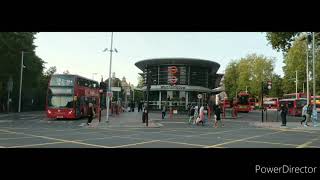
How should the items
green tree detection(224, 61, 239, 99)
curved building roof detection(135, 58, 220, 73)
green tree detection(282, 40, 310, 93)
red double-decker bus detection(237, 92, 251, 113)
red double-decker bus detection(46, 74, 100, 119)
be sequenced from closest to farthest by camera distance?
red double-decker bus detection(46, 74, 100, 119)
curved building roof detection(135, 58, 220, 73)
red double-decker bus detection(237, 92, 251, 113)
green tree detection(282, 40, 310, 93)
green tree detection(224, 61, 239, 99)

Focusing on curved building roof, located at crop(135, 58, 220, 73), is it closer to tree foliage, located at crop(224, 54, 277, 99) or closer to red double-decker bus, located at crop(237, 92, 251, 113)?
red double-decker bus, located at crop(237, 92, 251, 113)

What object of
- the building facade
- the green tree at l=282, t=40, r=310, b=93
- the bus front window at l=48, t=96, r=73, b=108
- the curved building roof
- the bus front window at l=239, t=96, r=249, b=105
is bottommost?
the bus front window at l=48, t=96, r=73, b=108

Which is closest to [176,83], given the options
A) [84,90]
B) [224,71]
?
[84,90]

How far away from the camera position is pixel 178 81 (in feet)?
184

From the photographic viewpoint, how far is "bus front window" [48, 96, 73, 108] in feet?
102

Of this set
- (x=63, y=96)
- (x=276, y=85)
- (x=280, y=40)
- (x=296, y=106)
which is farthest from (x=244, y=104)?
(x=276, y=85)

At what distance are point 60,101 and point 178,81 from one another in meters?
27.3

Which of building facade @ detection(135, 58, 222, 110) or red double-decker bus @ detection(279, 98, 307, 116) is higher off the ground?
building facade @ detection(135, 58, 222, 110)

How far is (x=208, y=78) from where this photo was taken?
60.3 meters

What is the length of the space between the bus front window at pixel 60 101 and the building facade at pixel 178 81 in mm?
23556

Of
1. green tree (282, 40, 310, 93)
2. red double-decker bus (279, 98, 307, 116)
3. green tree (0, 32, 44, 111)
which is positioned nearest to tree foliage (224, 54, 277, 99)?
green tree (282, 40, 310, 93)

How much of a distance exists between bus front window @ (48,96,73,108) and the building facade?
77.3 feet

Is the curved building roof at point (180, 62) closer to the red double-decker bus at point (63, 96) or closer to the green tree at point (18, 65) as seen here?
the green tree at point (18, 65)
